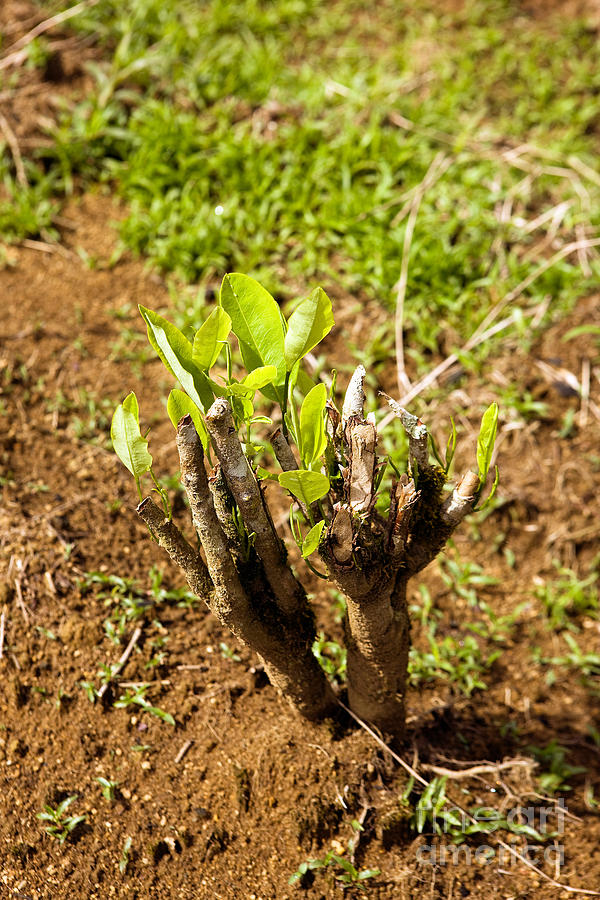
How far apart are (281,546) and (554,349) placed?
7.11ft

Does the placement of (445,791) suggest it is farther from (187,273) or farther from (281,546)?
(187,273)

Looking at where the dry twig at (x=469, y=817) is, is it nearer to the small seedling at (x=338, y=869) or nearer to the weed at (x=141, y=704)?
the small seedling at (x=338, y=869)

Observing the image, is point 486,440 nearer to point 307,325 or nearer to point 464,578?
point 307,325

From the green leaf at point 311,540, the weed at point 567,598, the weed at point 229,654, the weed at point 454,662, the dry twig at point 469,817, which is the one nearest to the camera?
the green leaf at point 311,540

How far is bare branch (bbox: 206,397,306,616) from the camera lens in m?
1.63

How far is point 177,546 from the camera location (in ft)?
6.23

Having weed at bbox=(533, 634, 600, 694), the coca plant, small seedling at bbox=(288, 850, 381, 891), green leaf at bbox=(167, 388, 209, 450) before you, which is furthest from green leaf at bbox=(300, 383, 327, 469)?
weed at bbox=(533, 634, 600, 694)

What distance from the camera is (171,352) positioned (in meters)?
1.62

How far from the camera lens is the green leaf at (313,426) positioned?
5.49 ft

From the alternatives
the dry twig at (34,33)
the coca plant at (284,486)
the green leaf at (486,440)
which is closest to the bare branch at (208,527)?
the coca plant at (284,486)

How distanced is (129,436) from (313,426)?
390 mm

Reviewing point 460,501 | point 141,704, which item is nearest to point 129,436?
point 460,501

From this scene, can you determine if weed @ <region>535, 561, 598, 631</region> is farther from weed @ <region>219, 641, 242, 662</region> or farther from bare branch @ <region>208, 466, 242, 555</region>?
bare branch @ <region>208, 466, 242, 555</region>

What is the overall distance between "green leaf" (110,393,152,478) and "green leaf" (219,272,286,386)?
0.87ft
